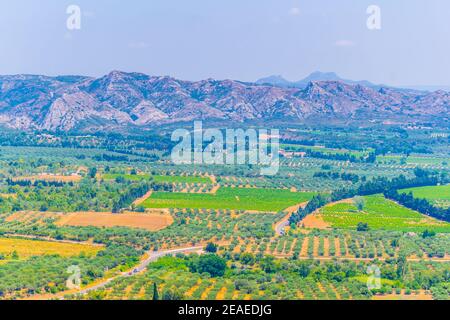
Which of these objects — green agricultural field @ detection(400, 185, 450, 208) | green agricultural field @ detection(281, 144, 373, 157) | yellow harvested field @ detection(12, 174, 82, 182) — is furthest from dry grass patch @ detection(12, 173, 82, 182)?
green agricultural field @ detection(281, 144, 373, 157)

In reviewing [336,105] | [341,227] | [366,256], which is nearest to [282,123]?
[336,105]

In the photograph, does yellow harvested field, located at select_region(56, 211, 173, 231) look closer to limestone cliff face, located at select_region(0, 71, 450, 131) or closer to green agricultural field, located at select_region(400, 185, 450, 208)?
green agricultural field, located at select_region(400, 185, 450, 208)

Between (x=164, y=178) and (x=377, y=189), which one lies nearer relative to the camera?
(x=377, y=189)

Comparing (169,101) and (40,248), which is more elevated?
(169,101)

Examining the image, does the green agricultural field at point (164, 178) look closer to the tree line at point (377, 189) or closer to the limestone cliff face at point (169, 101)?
the tree line at point (377, 189)

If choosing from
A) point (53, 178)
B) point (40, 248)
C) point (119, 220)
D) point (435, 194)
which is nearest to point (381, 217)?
point (435, 194)

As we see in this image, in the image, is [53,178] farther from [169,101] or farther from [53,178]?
[169,101]

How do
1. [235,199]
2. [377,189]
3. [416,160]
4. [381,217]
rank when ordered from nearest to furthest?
1. [381,217]
2. [235,199]
3. [377,189]
4. [416,160]
